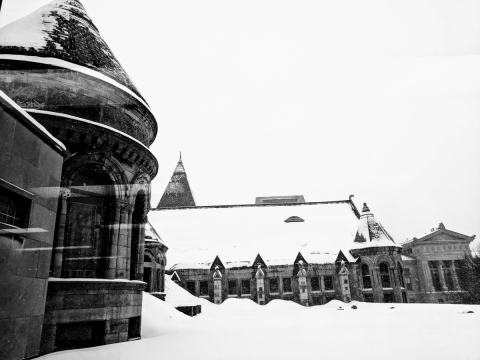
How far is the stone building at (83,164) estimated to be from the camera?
406 inches

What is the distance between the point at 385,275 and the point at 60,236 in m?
30.1

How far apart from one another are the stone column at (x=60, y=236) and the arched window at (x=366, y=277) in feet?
95.1

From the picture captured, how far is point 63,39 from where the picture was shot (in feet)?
39.2

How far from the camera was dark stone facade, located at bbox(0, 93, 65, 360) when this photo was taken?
6.89 m

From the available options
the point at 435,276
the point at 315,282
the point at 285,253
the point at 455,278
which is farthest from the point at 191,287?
the point at 455,278

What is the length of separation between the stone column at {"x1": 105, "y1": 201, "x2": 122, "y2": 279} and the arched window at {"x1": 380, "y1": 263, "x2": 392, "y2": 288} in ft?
90.6

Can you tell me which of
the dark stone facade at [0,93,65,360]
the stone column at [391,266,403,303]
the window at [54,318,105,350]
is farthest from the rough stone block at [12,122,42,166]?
the stone column at [391,266,403,303]

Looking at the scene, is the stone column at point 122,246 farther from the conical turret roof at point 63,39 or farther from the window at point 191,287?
the window at point 191,287

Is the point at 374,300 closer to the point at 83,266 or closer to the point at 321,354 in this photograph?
the point at 321,354

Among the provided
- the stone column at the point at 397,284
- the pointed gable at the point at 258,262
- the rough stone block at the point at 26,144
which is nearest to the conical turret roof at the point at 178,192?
the pointed gable at the point at 258,262

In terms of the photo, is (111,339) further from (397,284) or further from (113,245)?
(397,284)

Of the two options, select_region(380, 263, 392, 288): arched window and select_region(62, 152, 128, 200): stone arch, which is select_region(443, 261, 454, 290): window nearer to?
select_region(380, 263, 392, 288): arched window

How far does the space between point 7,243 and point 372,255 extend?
31388mm

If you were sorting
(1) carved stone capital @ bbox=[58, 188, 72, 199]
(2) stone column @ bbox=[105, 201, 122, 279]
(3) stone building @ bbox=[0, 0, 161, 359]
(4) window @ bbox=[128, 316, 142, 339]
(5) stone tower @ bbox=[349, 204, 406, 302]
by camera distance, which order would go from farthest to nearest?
(5) stone tower @ bbox=[349, 204, 406, 302] < (4) window @ bbox=[128, 316, 142, 339] < (2) stone column @ bbox=[105, 201, 122, 279] < (1) carved stone capital @ bbox=[58, 188, 72, 199] < (3) stone building @ bbox=[0, 0, 161, 359]
